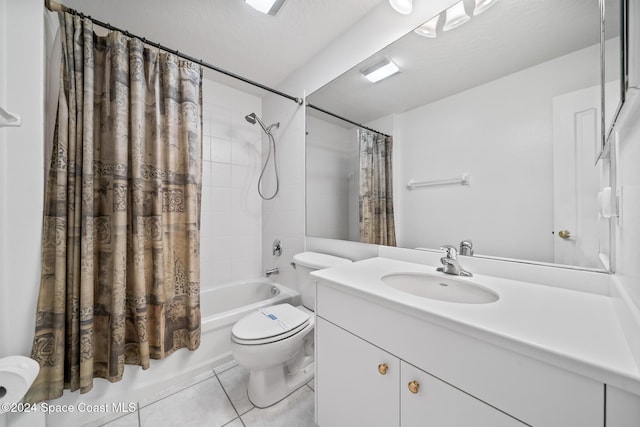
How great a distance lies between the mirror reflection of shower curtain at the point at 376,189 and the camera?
132 cm

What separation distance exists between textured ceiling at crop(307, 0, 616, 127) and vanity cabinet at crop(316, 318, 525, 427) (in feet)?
3.60

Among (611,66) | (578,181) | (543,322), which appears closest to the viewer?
(543,322)

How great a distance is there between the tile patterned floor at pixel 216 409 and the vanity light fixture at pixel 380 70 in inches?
74.4

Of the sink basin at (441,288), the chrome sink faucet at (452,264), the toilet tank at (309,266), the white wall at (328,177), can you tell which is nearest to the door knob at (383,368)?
the sink basin at (441,288)

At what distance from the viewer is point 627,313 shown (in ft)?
1.60

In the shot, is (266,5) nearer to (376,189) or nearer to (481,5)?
(481,5)

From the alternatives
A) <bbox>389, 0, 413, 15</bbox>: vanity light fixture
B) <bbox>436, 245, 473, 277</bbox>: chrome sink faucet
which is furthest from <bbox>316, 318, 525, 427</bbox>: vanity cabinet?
<bbox>389, 0, 413, 15</bbox>: vanity light fixture

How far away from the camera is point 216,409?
1.17m

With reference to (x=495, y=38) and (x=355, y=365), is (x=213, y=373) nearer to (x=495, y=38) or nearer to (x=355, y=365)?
(x=355, y=365)

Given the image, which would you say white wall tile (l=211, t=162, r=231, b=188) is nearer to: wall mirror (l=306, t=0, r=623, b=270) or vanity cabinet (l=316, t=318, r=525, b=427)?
wall mirror (l=306, t=0, r=623, b=270)

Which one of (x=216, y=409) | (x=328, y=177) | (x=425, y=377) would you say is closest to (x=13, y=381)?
(x=216, y=409)

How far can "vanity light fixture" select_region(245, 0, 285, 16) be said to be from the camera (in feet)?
4.01

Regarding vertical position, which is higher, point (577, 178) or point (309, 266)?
point (577, 178)

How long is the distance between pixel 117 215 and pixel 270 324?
0.96 m
